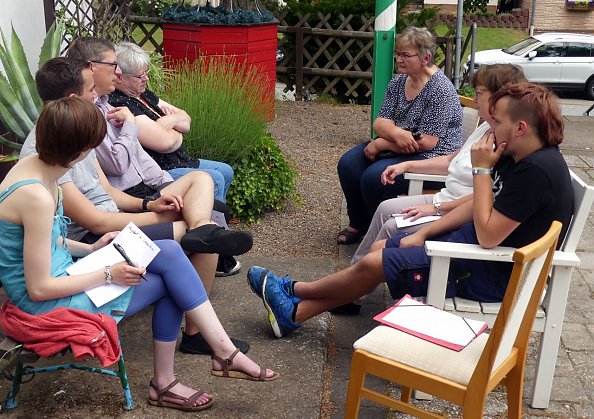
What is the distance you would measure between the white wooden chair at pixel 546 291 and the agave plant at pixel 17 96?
2.67m

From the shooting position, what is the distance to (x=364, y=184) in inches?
207

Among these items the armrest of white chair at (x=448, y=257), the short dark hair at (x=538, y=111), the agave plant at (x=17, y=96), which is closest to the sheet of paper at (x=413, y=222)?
the armrest of white chair at (x=448, y=257)

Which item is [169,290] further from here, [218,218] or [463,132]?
[463,132]

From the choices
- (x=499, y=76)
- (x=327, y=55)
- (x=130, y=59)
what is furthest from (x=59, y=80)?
(x=327, y=55)

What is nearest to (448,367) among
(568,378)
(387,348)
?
(387,348)

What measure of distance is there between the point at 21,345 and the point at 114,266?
44 cm

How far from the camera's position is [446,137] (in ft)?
17.0

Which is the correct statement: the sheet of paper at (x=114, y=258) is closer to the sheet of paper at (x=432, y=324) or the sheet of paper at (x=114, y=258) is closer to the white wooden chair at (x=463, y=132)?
the sheet of paper at (x=432, y=324)

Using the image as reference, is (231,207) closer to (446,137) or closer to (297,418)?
(446,137)

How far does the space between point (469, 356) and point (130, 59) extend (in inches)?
102

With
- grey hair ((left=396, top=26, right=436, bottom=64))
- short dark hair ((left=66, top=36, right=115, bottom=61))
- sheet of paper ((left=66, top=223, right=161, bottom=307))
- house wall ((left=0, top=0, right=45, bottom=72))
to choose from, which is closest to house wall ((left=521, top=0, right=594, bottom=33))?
house wall ((left=0, top=0, right=45, bottom=72))

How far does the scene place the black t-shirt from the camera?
10.8 feet

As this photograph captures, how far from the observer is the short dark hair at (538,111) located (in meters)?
3.33

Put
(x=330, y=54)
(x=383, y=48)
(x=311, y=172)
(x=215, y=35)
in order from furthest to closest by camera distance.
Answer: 1. (x=330, y=54)
2. (x=215, y=35)
3. (x=383, y=48)
4. (x=311, y=172)
